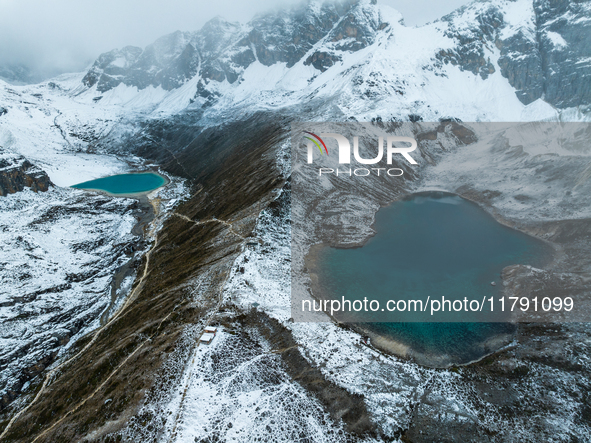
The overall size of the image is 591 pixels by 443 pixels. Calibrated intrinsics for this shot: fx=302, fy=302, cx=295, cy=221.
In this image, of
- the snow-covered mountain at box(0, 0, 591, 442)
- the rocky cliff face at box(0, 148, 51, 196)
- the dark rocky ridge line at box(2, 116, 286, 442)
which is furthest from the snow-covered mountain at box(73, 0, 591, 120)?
the rocky cliff face at box(0, 148, 51, 196)

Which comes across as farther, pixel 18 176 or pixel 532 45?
pixel 532 45

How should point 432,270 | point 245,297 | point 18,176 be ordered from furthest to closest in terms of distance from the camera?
point 18,176, point 432,270, point 245,297

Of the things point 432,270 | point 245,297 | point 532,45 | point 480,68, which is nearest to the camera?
point 245,297

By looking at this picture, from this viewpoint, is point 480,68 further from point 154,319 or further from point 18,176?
point 18,176

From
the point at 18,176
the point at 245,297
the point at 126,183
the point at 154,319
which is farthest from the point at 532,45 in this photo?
the point at 18,176

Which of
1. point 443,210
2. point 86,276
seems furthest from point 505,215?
point 86,276

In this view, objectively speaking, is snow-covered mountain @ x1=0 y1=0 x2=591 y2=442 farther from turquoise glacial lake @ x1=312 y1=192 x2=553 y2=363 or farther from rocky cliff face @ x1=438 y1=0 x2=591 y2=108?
turquoise glacial lake @ x1=312 y1=192 x2=553 y2=363

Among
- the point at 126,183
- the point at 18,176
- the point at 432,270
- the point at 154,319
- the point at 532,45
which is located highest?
the point at 532,45
